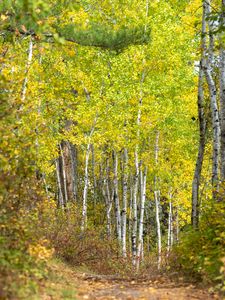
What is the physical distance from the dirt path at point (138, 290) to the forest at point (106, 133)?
0.02 metres

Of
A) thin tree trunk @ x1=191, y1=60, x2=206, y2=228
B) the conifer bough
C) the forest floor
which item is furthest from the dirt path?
the conifer bough

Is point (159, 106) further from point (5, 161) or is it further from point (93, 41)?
point (5, 161)

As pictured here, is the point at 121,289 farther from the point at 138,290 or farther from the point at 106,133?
the point at 106,133

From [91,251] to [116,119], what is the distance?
16.9 feet

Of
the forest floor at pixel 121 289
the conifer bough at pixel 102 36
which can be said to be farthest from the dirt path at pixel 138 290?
the conifer bough at pixel 102 36

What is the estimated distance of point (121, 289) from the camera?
8.06 metres

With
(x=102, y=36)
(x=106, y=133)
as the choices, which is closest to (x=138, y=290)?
(x=102, y=36)

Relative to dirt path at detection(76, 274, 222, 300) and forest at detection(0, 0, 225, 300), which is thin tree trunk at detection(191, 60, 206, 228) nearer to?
forest at detection(0, 0, 225, 300)

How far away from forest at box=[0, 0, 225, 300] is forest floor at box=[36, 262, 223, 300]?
0.02 m

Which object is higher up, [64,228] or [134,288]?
[64,228]

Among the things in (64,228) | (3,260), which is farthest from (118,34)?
(3,260)

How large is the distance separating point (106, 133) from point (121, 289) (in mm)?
9149

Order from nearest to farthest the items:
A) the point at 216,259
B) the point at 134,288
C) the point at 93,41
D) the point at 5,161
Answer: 1. the point at 5,161
2. the point at 216,259
3. the point at 134,288
4. the point at 93,41

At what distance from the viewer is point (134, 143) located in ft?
54.9
